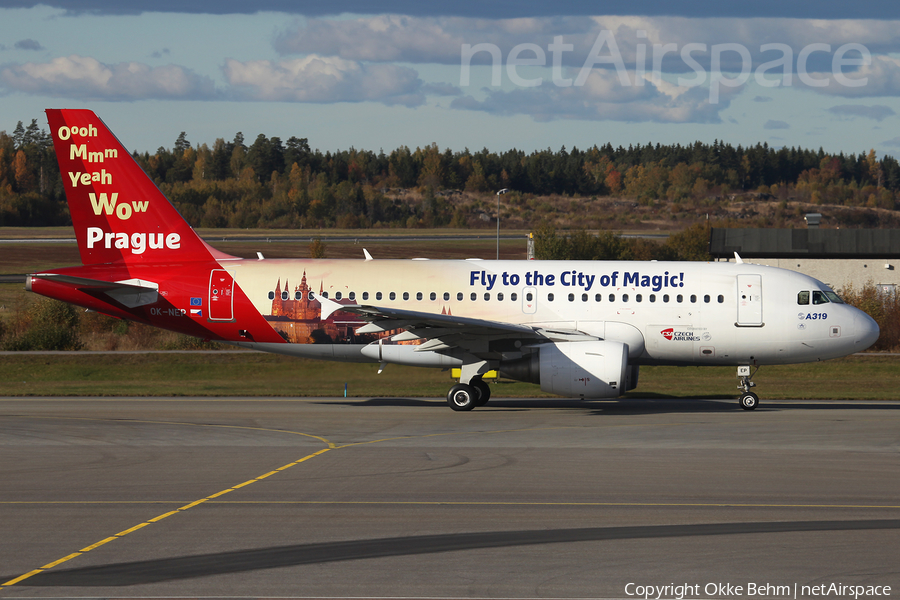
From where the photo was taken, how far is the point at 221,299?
2866 centimetres

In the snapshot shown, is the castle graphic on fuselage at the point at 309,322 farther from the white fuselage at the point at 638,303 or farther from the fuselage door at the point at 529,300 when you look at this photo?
the fuselage door at the point at 529,300

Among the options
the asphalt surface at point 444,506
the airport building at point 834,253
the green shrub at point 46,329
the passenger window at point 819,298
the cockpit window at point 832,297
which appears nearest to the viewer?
the asphalt surface at point 444,506

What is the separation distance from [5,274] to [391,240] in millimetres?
40486

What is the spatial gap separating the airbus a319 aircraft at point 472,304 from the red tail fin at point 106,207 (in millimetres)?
70

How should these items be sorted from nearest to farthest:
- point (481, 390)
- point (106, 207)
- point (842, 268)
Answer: point (481, 390), point (106, 207), point (842, 268)

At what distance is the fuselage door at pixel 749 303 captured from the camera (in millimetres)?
28234

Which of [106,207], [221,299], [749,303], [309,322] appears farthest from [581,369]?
[106,207]

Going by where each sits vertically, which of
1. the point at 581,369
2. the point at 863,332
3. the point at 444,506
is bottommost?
the point at 444,506

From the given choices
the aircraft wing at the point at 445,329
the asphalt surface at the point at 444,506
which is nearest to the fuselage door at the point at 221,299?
the aircraft wing at the point at 445,329

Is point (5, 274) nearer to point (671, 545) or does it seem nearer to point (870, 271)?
point (870, 271)

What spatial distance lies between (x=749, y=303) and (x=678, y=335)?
2.33m

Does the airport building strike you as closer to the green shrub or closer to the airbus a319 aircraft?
the airbus a319 aircraft

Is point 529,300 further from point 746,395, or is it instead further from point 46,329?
point 46,329

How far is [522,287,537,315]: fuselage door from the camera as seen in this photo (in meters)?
28.4
